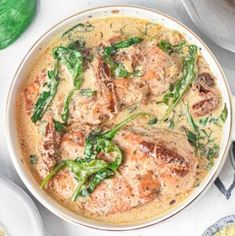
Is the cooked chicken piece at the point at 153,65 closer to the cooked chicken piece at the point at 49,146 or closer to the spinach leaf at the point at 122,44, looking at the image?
the spinach leaf at the point at 122,44

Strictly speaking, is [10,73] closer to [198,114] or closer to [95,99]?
[95,99]

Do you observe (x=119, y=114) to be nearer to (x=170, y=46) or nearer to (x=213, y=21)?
(x=170, y=46)

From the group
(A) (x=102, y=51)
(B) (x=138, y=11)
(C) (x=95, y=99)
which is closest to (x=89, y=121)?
(C) (x=95, y=99)

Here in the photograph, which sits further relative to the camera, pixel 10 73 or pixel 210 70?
pixel 10 73

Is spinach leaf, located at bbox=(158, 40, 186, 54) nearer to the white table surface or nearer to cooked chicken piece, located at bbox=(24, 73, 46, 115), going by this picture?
the white table surface

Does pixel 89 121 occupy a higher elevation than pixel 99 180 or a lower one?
higher

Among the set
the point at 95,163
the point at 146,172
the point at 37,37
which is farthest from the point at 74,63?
the point at 146,172
